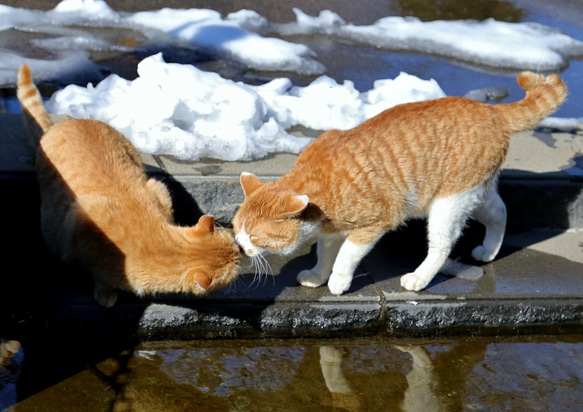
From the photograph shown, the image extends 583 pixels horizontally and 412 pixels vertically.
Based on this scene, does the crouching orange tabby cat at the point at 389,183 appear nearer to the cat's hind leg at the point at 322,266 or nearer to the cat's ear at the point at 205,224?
the cat's hind leg at the point at 322,266

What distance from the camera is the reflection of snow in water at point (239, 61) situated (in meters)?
5.11

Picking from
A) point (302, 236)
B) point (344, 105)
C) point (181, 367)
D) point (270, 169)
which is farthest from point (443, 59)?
point (181, 367)

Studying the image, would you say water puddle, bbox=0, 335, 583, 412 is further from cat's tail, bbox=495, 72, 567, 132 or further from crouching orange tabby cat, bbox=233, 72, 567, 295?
cat's tail, bbox=495, 72, 567, 132

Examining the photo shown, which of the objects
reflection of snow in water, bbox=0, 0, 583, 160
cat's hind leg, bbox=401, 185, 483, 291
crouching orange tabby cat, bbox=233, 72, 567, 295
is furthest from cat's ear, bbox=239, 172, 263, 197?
cat's hind leg, bbox=401, 185, 483, 291

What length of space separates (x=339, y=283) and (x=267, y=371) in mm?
667

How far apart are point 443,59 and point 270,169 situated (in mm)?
3968

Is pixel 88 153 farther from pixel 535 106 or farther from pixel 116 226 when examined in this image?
pixel 535 106

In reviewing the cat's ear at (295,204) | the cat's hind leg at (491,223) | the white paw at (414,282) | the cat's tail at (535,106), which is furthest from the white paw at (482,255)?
the cat's ear at (295,204)

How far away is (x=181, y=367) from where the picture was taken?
12.5 ft

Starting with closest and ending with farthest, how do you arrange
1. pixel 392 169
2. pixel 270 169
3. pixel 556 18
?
pixel 392 169 → pixel 270 169 → pixel 556 18

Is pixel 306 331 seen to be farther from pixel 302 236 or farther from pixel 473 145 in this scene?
pixel 473 145

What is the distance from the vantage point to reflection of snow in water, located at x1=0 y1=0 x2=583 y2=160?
16.8ft

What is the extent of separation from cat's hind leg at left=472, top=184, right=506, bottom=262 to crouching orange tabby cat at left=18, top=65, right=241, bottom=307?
5.36ft

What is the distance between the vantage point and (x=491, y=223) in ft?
15.3
